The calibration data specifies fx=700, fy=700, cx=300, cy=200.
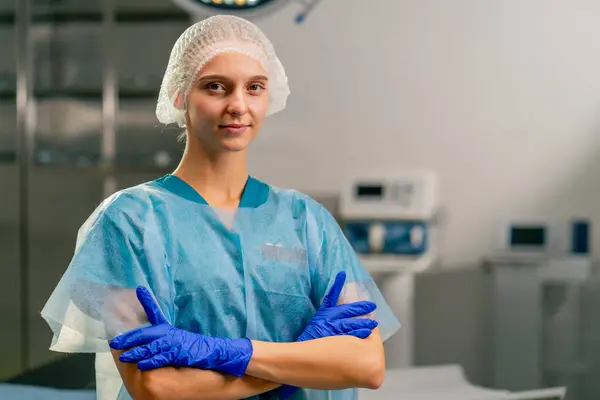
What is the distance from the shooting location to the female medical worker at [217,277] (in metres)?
1.04

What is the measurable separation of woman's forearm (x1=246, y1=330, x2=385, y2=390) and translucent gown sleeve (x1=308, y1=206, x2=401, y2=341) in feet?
0.38

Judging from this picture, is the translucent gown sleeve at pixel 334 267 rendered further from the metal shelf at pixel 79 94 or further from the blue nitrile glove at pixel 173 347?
the metal shelf at pixel 79 94

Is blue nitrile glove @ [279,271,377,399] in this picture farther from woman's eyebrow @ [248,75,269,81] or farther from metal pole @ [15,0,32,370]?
metal pole @ [15,0,32,370]

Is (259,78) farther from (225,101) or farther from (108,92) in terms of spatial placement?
(108,92)

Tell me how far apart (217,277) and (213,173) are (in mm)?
182

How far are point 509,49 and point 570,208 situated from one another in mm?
858

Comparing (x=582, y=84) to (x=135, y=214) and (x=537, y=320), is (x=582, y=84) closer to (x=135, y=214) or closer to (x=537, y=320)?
(x=537, y=320)

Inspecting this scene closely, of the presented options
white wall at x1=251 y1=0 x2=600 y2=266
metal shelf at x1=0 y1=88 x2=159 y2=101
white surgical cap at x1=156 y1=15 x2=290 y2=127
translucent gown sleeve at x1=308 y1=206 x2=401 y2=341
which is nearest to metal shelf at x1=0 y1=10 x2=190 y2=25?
metal shelf at x1=0 y1=88 x2=159 y2=101

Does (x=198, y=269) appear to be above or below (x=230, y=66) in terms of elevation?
below

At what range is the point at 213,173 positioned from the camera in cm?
119

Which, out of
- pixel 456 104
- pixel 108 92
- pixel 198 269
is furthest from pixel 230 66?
pixel 108 92

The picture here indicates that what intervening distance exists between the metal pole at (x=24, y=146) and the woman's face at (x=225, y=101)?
338 cm

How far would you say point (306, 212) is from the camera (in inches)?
49.0

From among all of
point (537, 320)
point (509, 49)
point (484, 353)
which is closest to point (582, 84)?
point (509, 49)
